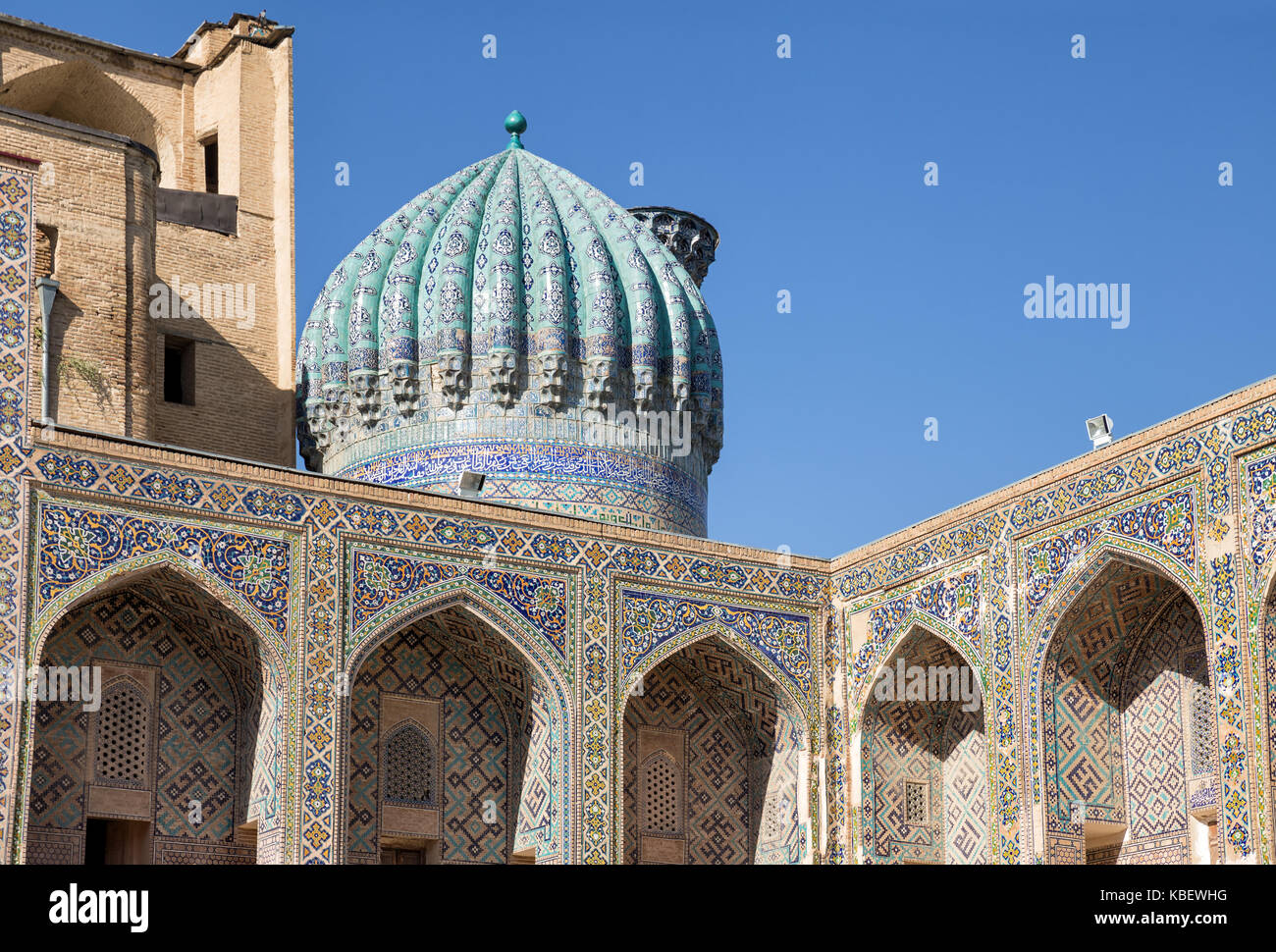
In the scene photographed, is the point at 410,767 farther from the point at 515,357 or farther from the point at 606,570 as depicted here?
the point at 515,357

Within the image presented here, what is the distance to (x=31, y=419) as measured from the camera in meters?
11.2

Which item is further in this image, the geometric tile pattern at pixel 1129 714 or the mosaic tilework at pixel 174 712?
the geometric tile pattern at pixel 1129 714

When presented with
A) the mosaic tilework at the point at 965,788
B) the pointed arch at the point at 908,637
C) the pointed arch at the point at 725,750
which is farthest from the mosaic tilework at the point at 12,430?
the mosaic tilework at the point at 965,788

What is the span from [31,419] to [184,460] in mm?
795

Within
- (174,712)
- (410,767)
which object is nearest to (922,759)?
(410,767)

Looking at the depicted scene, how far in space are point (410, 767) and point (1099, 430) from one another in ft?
13.5

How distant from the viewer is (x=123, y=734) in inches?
460

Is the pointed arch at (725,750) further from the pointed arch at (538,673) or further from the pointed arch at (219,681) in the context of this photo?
the pointed arch at (219,681)

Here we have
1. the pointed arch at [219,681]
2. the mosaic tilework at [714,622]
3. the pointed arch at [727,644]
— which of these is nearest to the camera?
the pointed arch at [219,681]

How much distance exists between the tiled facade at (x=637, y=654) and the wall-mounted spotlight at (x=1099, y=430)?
20cm

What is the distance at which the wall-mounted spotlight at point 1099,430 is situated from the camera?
38.9 ft
